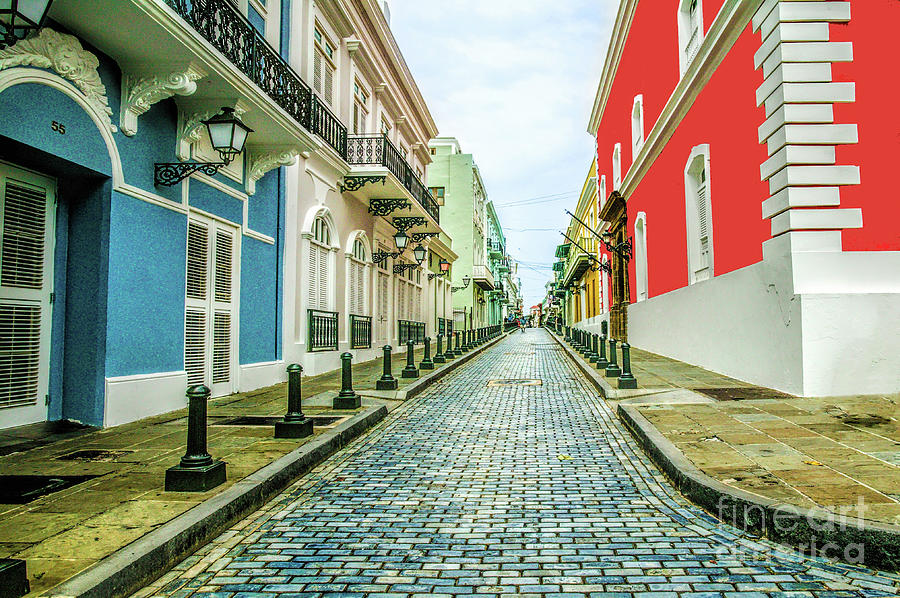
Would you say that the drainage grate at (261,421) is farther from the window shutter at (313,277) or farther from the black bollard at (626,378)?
the window shutter at (313,277)

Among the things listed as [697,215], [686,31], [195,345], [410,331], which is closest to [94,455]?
[195,345]

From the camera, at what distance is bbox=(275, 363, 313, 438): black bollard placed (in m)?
6.56

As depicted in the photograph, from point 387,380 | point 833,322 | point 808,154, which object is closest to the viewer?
point 833,322

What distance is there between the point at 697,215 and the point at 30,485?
13047 mm

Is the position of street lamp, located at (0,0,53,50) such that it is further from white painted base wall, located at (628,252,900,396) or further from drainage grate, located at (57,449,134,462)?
white painted base wall, located at (628,252,900,396)

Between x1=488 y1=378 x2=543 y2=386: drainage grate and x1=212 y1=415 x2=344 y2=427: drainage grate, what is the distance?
18.4 ft

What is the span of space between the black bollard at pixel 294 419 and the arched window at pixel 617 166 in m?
20.7

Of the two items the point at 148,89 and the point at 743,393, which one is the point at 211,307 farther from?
the point at 743,393

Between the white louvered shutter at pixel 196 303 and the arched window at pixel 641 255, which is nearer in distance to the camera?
the white louvered shutter at pixel 196 303

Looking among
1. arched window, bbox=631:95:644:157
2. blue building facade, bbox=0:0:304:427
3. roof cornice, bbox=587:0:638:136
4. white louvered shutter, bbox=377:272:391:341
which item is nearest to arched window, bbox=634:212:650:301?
arched window, bbox=631:95:644:157

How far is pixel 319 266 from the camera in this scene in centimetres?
1417

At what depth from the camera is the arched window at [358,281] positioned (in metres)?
16.1

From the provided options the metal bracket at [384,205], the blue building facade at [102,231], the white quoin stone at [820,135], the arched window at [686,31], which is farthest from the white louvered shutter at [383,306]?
the white quoin stone at [820,135]

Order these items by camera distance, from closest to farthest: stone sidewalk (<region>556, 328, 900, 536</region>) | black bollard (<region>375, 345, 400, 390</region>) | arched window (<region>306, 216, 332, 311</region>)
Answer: stone sidewalk (<region>556, 328, 900, 536</region>), black bollard (<region>375, 345, 400, 390</region>), arched window (<region>306, 216, 332, 311</region>)
